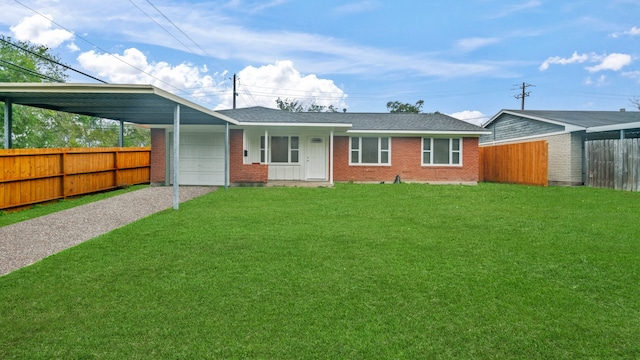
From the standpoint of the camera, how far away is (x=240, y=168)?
1694 centimetres

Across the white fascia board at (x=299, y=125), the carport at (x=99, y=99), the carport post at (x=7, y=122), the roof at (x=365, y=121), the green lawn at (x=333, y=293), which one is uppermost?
the roof at (x=365, y=121)

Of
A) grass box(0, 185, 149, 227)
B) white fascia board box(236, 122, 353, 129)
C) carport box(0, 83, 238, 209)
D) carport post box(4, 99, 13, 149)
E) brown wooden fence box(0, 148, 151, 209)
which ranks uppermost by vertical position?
white fascia board box(236, 122, 353, 129)

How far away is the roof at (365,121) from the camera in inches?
671

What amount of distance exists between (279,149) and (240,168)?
2.30 meters

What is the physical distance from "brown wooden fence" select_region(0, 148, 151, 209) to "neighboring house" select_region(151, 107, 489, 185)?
151 centimetres

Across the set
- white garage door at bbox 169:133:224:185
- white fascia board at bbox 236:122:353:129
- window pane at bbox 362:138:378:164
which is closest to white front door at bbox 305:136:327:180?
white fascia board at bbox 236:122:353:129

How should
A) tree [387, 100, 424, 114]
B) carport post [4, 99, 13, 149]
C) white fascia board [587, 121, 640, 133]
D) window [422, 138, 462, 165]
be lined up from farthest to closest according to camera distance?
tree [387, 100, 424, 114] < window [422, 138, 462, 165] < white fascia board [587, 121, 640, 133] < carport post [4, 99, 13, 149]

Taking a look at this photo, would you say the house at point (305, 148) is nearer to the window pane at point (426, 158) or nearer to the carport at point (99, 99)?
the window pane at point (426, 158)

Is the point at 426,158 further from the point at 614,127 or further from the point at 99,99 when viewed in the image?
the point at 99,99

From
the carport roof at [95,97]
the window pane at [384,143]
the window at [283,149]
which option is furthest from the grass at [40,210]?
the window pane at [384,143]

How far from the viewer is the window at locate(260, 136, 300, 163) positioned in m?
18.4

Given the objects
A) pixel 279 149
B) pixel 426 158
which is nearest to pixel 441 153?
pixel 426 158

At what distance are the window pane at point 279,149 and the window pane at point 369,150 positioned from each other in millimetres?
3761

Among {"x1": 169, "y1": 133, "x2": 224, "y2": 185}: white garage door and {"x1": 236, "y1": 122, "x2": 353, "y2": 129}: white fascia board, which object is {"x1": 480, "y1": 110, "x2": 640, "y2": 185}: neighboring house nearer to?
{"x1": 236, "y1": 122, "x2": 353, "y2": 129}: white fascia board
